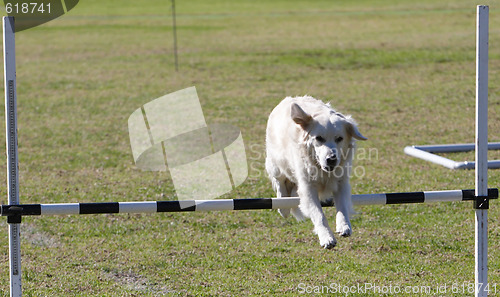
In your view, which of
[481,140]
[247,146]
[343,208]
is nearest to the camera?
[481,140]

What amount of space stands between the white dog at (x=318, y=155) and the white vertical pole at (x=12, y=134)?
6.15 ft

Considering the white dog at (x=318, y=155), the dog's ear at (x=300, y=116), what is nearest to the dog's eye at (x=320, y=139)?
the white dog at (x=318, y=155)

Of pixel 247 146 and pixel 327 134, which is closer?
pixel 327 134

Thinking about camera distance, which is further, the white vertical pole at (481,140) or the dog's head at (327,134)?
the dog's head at (327,134)

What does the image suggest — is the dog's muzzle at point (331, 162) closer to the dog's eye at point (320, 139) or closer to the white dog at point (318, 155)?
the white dog at point (318, 155)

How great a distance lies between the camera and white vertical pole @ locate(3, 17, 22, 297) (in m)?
4.55

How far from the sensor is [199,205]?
198 inches

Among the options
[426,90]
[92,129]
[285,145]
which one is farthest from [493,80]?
[285,145]

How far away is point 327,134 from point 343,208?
61 cm

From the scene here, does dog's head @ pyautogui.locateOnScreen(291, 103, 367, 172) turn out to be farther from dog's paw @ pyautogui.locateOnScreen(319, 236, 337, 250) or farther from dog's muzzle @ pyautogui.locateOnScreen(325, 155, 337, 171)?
dog's paw @ pyautogui.locateOnScreen(319, 236, 337, 250)

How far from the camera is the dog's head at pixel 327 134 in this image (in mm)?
4877

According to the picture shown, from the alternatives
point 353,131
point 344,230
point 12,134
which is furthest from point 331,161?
point 12,134

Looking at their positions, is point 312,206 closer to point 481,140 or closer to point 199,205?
point 199,205

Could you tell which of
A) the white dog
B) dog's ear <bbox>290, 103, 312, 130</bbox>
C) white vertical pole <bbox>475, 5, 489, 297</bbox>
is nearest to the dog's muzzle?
the white dog
